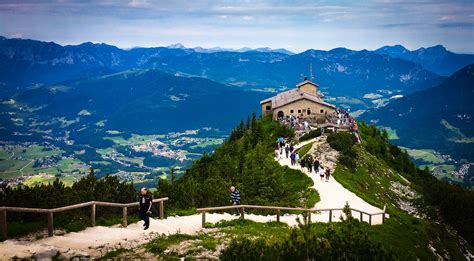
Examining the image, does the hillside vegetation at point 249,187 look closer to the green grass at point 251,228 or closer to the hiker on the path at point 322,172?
the hiker on the path at point 322,172

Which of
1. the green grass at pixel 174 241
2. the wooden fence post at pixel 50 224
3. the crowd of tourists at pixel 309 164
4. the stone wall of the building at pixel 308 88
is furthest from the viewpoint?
the stone wall of the building at pixel 308 88

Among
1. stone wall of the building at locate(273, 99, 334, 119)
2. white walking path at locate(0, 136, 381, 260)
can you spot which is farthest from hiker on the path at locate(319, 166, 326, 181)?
stone wall of the building at locate(273, 99, 334, 119)

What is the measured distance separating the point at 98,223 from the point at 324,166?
33418mm

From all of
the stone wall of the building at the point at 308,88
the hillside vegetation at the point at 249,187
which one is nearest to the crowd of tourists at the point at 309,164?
the hillside vegetation at the point at 249,187

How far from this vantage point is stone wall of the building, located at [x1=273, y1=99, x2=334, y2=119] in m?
87.6

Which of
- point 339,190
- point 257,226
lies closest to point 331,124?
point 339,190

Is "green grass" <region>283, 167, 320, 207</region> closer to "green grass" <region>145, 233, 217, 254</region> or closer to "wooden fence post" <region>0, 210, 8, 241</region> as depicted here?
"green grass" <region>145, 233, 217, 254</region>

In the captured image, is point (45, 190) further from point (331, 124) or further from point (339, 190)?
point (331, 124)

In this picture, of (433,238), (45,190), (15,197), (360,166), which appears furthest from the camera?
(360,166)

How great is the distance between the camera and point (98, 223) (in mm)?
22547

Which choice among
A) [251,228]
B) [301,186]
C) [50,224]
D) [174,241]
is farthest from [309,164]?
[50,224]

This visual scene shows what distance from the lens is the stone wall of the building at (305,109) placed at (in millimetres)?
87562

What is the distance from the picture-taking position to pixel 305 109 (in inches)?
3455

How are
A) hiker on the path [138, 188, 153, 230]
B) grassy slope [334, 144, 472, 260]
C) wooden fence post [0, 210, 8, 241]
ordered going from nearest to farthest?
wooden fence post [0, 210, 8, 241], hiker on the path [138, 188, 153, 230], grassy slope [334, 144, 472, 260]
